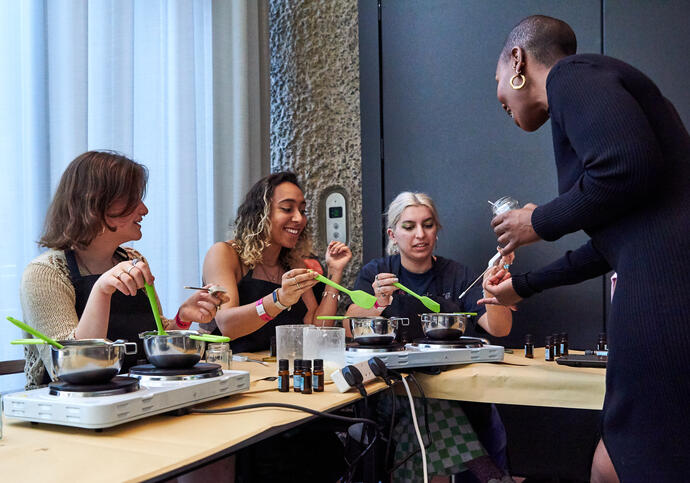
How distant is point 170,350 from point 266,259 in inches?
49.0

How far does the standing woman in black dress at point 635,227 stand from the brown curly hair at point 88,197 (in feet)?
3.97

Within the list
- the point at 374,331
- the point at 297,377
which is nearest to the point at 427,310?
the point at 374,331

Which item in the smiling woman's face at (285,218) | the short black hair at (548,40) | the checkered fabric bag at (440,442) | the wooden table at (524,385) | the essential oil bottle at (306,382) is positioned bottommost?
the checkered fabric bag at (440,442)

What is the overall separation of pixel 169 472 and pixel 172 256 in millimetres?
1911

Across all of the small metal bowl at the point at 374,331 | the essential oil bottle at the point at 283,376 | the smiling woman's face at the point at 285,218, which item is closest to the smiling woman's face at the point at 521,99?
the small metal bowl at the point at 374,331

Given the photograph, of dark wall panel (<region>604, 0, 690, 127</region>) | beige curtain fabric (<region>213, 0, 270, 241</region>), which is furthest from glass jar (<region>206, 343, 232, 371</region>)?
dark wall panel (<region>604, 0, 690, 127</region>)

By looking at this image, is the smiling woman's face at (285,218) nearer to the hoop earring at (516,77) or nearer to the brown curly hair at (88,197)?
the brown curly hair at (88,197)

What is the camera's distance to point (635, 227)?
3.53ft

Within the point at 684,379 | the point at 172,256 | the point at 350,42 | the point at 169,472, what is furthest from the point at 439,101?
the point at 169,472

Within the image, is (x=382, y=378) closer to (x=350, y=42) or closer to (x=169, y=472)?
(x=169, y=472)

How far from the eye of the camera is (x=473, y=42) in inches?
115

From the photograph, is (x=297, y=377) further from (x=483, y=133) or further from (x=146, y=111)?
(x=483, y=133)

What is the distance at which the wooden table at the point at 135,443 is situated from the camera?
33.5 inches

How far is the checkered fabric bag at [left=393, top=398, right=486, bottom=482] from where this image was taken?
6.15ft
